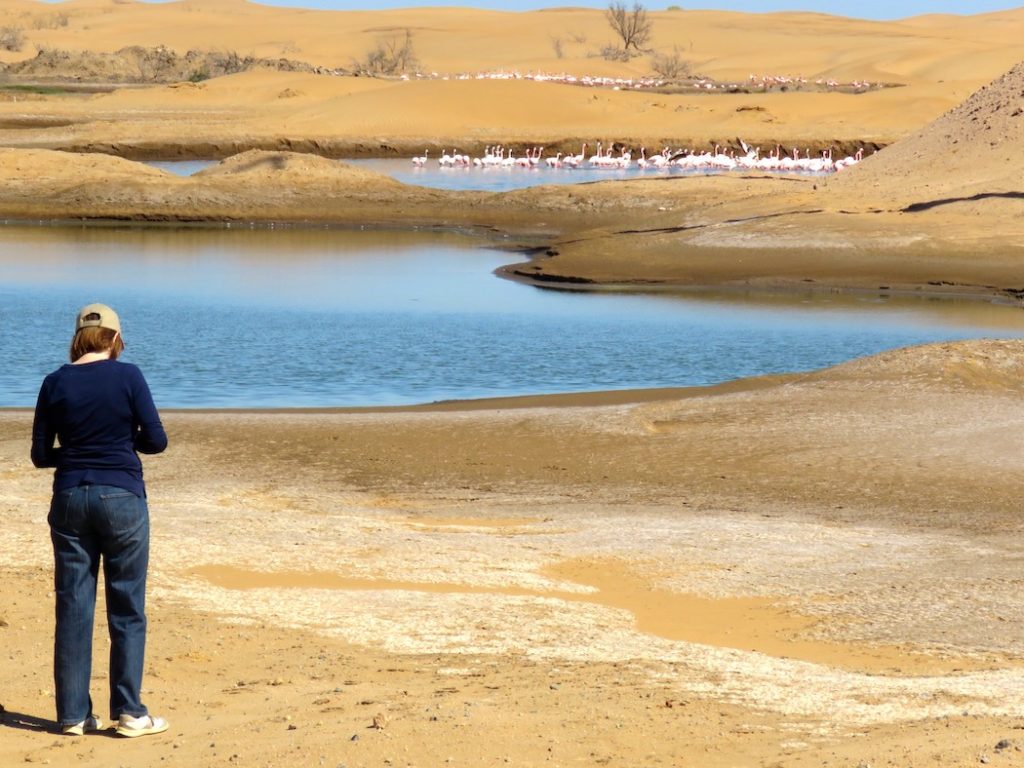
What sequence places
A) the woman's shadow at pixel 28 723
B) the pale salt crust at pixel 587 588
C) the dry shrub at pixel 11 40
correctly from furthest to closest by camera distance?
the dry shrub at pixel 11 40 → the pale salt crust at pixel 587 588 → the woman's shadow at pixel 28 723

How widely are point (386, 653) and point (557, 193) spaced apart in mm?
29770

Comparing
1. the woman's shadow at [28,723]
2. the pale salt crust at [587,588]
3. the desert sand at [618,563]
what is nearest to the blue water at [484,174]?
the desert sand at [618,563]

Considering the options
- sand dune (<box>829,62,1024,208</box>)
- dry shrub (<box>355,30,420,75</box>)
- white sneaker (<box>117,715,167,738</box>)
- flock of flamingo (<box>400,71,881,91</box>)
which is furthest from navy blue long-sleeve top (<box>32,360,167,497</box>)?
dry shrub (<box>355,30,420,75</box>)

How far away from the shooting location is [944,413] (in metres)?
13.4

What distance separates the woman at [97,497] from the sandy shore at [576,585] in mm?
188

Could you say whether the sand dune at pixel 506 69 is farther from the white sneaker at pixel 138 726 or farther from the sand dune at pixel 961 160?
the white sneaker at pixel 138 726

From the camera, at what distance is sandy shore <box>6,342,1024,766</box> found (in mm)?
5777

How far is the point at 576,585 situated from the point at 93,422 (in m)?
3.22

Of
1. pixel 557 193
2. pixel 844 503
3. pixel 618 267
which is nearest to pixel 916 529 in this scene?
pixel 844 503

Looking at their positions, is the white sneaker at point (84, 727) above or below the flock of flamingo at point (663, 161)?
below

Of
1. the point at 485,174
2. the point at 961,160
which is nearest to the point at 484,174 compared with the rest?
the point at 485,174

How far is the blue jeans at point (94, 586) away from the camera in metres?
5.74

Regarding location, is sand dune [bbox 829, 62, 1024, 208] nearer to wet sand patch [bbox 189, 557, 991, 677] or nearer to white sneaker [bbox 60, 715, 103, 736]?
wet sand patch [bbox 189, 557, 991, 677]

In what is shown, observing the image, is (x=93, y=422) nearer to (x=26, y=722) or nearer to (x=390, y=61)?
(x=26, y=722)
